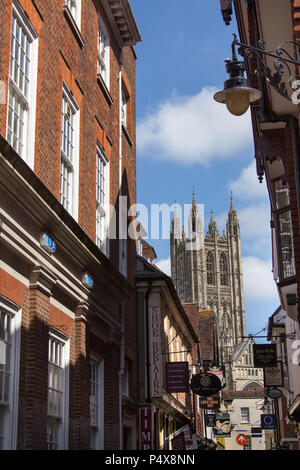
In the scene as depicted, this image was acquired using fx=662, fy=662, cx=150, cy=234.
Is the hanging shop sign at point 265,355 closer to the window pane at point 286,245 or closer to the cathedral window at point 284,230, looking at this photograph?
the cathedral window at point 284,230

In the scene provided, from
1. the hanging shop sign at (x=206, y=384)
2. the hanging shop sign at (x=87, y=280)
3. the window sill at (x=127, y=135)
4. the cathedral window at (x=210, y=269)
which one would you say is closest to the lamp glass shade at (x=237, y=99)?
the hanging shop sign at (x=87, y=280)

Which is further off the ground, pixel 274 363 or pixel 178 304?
pixel 178 304

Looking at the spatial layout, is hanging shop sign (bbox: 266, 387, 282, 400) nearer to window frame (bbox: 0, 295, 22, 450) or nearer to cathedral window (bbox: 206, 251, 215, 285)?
window frame (bbox: 0, 295, 22, 450)

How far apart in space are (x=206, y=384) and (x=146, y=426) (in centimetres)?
739

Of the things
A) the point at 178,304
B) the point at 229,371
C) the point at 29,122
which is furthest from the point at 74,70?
the point at 229,371

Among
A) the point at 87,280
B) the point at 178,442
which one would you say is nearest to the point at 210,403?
the point at 178,442

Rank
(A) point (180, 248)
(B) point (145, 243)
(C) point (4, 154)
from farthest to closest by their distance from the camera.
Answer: (A) point (180, 248), (B) point (145, 243), (C) point (4, 154)

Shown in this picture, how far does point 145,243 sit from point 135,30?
45.5ft

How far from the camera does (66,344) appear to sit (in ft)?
41.0

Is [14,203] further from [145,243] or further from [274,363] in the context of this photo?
[145,243]

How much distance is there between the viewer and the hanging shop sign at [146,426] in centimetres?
1894

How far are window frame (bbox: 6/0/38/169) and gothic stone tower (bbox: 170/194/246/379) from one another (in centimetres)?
14323

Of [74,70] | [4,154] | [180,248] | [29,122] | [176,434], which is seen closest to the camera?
[4,154]

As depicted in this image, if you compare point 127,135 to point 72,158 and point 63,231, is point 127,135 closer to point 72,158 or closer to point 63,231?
point 72,158
